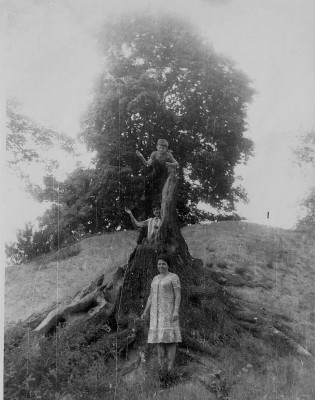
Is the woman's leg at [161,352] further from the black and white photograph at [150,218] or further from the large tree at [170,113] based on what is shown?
the large tree at [170,113]

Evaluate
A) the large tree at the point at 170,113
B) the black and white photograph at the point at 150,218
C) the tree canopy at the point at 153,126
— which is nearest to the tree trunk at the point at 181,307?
the black and white photograph at the point at 150,218

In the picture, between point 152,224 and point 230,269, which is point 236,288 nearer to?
point 230,269

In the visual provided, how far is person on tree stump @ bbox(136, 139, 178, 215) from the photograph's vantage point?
787 centimetres

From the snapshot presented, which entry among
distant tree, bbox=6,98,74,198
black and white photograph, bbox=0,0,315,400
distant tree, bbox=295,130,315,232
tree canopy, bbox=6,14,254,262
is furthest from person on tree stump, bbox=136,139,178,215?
tree canopy, bbox=6,14,254,262

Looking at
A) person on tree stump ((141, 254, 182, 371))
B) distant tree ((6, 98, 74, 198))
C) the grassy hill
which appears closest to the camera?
the grassy hill

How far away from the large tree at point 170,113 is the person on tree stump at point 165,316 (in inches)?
264

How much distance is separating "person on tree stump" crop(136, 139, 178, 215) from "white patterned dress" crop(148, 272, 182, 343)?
8.09 ft

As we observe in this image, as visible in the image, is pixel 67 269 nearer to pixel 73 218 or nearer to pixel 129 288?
pixel 73 218

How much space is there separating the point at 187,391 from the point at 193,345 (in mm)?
1167

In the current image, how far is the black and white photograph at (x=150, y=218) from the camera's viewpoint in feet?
19.7

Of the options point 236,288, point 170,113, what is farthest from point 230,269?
point 170,113

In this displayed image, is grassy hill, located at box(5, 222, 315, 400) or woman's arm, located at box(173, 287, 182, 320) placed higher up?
woman's arm, located at box(173, 287, 182, 320)

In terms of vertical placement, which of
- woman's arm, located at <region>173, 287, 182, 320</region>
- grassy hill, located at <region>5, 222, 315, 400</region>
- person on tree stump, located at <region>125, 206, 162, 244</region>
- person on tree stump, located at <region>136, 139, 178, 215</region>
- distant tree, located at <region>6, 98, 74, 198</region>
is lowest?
grassy hill, located at <region>5, 222, 315, 400</region>

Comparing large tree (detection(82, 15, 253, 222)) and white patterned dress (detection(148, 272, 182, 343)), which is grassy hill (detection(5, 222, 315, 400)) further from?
large tree (detection(82, 15, 253, 222))
